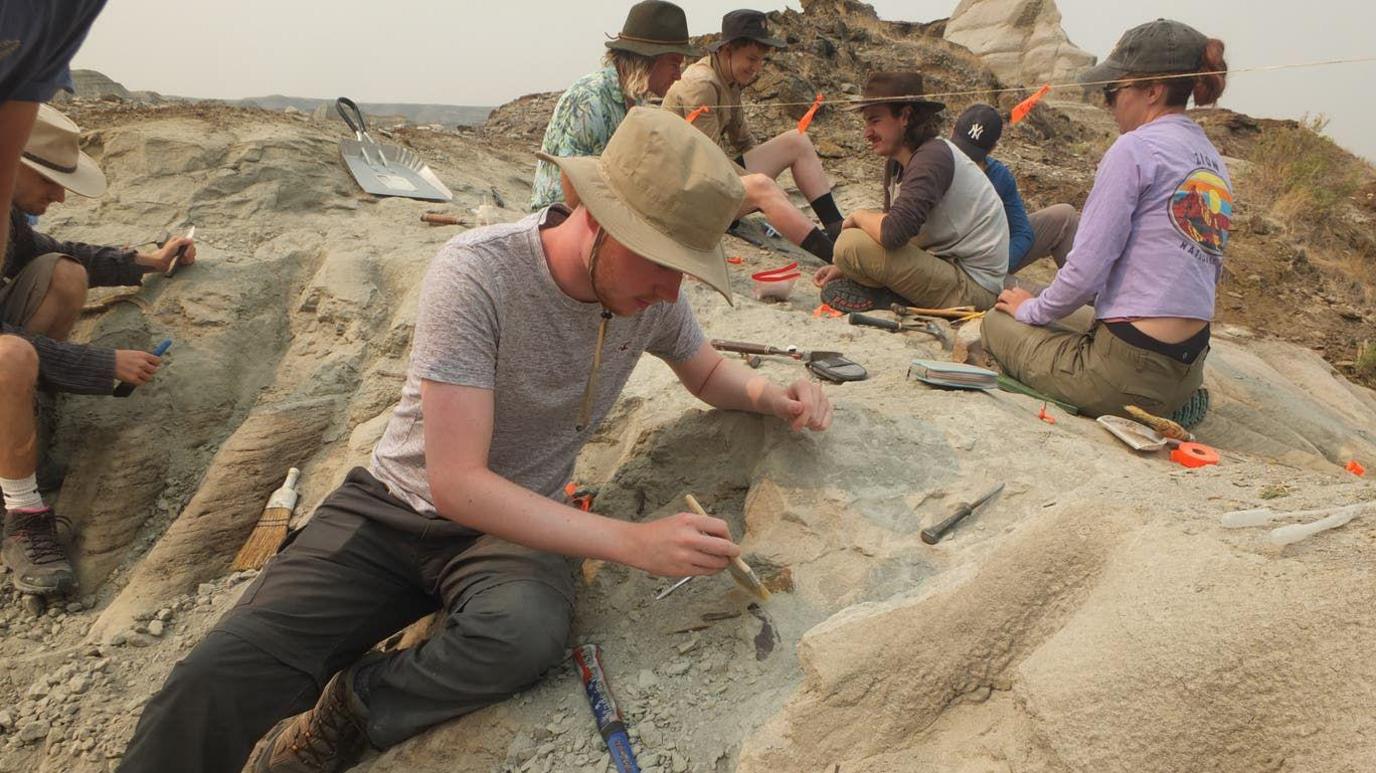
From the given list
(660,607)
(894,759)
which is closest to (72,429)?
(660,607)

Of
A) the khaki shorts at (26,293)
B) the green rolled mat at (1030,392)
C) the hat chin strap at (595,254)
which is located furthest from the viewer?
the khaki shorts at (26,293)

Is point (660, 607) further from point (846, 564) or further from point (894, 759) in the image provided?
point (894, 759)

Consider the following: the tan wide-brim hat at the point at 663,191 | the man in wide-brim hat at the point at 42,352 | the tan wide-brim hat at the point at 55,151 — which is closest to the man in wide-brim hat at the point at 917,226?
the tan wide-brim hat at the point at 663,191

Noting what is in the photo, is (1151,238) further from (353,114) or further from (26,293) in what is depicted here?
(353,114)

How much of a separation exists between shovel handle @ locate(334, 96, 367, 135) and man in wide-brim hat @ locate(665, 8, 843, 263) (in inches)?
104

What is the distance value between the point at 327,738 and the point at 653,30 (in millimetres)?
3905

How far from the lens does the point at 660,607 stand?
2205 mm

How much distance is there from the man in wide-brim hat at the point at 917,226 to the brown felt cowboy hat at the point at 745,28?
95 cm

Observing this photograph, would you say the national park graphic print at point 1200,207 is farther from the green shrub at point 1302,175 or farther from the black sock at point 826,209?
the green shrub at point 1302,175

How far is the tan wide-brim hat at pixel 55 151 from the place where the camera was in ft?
11.5

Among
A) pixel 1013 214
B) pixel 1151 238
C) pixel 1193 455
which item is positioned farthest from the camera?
pixel 1013 214

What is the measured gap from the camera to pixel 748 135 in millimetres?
5645

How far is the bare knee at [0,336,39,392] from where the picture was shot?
10.3 feet

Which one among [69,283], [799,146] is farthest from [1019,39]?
[69,283]
